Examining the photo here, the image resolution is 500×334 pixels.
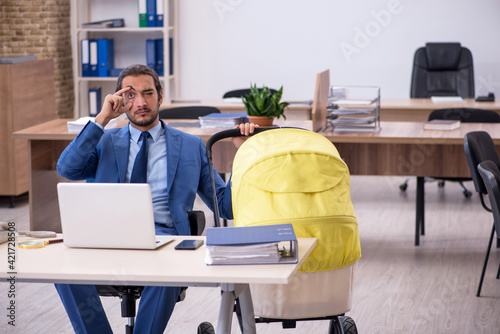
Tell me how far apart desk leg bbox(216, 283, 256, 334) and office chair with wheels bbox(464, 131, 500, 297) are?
75.9 inches

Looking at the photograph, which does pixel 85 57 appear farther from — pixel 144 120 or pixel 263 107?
pixel 144 120

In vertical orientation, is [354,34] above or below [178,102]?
above

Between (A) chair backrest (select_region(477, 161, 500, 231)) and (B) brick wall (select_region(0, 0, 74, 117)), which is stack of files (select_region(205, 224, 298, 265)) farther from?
(B) brick wall (select_region(0, 0, 74, 117))

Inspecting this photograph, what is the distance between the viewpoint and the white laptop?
206cm

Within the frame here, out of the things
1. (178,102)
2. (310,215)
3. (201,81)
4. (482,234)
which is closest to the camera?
(310,215)

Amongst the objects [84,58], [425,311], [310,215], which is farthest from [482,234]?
[84,58]

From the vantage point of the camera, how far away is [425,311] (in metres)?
3.54

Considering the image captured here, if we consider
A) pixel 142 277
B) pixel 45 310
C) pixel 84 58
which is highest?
pixel 84 58

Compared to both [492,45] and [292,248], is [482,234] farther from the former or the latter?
[292,248]

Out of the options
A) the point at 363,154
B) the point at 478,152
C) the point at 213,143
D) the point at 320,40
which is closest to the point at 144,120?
the point at 213,143

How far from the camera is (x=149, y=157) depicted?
112 inches

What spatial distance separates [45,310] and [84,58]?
13.9 ft

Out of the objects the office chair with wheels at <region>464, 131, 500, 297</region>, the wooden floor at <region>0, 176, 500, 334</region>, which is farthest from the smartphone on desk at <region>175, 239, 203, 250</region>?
the office chair with wheels at <region>464, 131, 500, 297</region>

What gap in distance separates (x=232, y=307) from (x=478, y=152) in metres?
2.28
